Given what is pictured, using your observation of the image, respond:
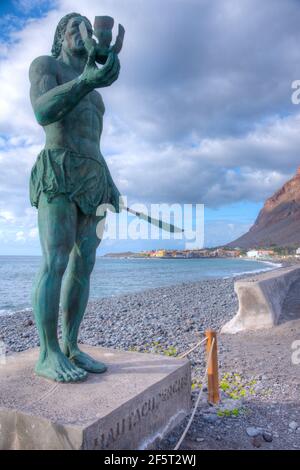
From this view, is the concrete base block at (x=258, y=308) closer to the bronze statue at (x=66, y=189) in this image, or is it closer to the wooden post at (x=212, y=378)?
the wooden post at (x=212, y=378)

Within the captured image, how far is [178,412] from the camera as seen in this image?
12.7 feet

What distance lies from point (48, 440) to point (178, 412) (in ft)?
5.13

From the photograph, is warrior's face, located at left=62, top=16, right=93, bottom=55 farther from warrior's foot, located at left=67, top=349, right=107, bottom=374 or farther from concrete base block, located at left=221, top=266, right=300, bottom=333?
concrete base block, located at left=221, top=266, right=300, bottom=333

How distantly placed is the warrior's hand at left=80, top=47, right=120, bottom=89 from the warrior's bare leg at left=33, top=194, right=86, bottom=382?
101 cm

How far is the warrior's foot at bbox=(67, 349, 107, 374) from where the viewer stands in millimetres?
3688

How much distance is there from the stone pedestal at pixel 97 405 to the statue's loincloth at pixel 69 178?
5.00 feet

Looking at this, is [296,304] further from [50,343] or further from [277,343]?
[50,343]

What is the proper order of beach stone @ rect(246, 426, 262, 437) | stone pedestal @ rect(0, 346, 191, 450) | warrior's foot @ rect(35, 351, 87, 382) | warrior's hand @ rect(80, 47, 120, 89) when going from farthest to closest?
1. beach stone @ rect(246, 426, 262, 437)
2. warrior's foot @ rect(35, 351, 87, 382)
3. warrior's hand @ rect(80, 47, 120, 89)
4. stone pedestal @ rect(0, 346, 191, 450)

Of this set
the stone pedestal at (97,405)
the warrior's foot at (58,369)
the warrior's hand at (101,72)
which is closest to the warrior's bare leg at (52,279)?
the warrior's foot at (58,369)

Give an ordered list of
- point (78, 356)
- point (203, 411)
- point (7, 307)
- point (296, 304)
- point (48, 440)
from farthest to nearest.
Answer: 1. point (7, 307)
2. point (296, 304)
3. point (203, 411)
4. point (78, 356)
5. point (48, 440)

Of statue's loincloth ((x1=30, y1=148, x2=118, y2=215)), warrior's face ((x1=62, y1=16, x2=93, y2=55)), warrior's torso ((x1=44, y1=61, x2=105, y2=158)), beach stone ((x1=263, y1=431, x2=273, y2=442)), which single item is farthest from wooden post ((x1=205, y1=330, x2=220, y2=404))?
warrior's face ((x1=62, y1=16, x2=93, y2=55))

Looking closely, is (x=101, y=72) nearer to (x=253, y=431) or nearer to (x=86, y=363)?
(x=86, y=363)

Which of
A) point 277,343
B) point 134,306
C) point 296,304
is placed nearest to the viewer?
point 277,343
